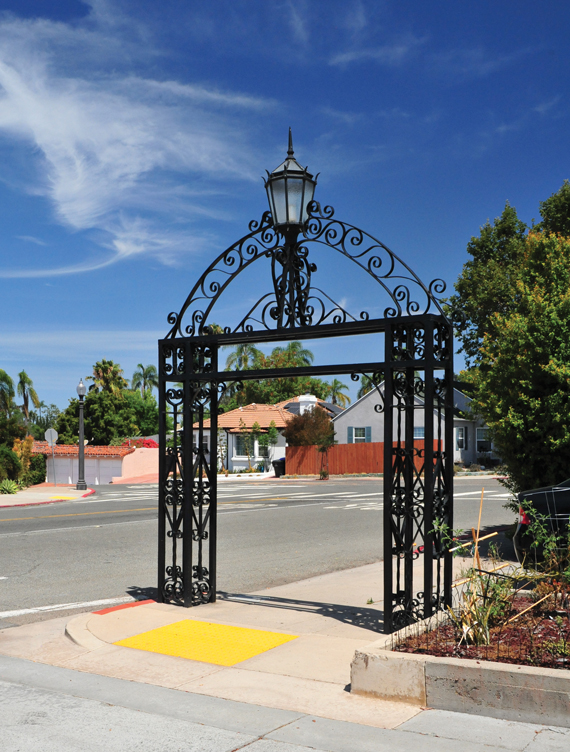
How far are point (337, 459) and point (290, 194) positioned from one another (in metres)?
39.2

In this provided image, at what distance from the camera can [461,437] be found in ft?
159

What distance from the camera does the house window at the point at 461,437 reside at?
48406mm

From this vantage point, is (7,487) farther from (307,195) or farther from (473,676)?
(473,676)

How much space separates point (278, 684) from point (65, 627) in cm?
281

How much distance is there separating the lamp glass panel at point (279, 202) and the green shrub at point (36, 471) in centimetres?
2976

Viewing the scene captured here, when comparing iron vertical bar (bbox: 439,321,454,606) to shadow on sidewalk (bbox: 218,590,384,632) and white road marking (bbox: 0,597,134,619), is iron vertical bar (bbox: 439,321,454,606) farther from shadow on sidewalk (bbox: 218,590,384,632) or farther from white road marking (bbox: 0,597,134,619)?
white road marking (bbox: 0,597,134,619)

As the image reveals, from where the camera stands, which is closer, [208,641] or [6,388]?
[208,641]

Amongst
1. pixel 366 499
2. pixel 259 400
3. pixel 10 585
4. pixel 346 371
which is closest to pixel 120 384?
pixel 259 400

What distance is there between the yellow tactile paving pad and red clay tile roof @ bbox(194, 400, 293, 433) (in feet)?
137

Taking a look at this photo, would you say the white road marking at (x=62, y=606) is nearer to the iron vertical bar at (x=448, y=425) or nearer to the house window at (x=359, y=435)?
the iron vertical bar at (x=448, y=425)

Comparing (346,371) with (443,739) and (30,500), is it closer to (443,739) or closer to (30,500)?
(443,739)

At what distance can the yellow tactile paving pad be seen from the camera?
20.4 feet

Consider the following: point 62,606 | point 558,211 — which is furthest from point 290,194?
point 558,211

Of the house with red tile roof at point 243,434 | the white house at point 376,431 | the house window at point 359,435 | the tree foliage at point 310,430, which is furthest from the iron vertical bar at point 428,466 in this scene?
the house window at point 359,435
